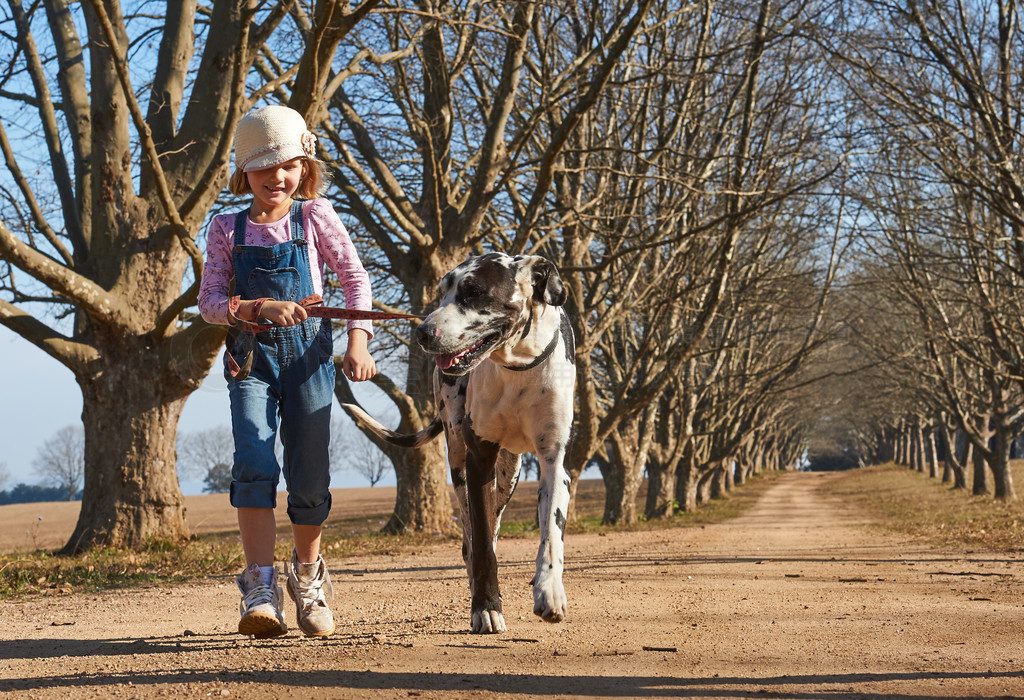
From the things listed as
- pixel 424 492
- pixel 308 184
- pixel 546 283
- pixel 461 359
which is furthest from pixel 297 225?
pixel 424 492

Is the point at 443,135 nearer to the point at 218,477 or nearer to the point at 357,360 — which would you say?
the point at 357,360

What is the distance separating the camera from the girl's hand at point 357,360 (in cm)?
388

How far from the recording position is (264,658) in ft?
12.5

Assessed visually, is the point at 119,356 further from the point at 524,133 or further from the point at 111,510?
the point at 524,133

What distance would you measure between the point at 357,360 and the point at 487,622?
142 cm

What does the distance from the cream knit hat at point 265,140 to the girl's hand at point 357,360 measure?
826 mm

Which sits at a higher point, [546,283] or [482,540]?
[546,283]

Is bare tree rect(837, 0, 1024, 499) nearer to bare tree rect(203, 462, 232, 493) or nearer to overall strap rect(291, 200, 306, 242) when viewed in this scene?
overall strap rect(291, 200, 306, 242)

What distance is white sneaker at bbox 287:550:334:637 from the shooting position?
4.11 meters

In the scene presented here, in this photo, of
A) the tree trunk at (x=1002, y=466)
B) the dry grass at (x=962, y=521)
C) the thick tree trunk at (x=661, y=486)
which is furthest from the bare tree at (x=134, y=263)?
the tree trunk at (x=1002, y=466)

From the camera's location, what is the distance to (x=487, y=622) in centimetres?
431

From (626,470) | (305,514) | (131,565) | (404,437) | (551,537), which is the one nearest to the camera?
(551,537)

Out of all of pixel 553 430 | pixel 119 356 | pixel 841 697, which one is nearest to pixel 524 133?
pixel 119 356

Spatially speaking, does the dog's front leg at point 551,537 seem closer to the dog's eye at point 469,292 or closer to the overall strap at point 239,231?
the dog's eye at point 469,292
